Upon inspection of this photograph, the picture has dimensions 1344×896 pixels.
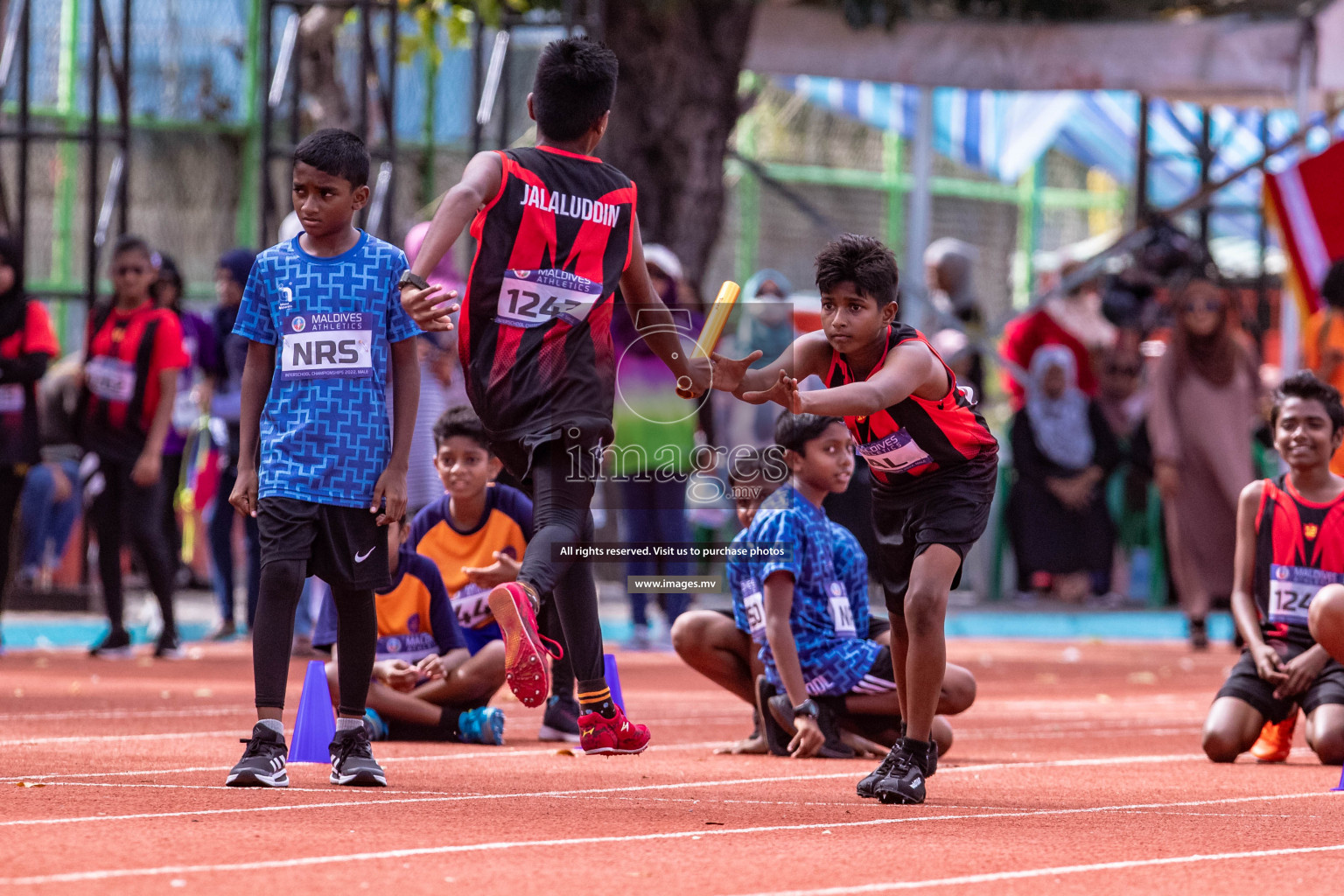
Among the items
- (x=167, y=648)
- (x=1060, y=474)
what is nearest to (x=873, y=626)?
(x=167, y=648)

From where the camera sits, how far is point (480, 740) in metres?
7.36

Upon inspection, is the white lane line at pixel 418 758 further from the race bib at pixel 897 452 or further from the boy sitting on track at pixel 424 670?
the race bib at pixel 897 452

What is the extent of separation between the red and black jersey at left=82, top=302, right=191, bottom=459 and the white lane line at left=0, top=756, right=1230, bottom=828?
5.18 m

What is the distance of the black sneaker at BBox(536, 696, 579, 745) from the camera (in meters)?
7.57

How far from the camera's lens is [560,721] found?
299 inches

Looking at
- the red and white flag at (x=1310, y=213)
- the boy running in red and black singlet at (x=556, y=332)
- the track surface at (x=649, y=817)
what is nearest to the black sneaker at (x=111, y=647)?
the track surface at (x=649, y=817)

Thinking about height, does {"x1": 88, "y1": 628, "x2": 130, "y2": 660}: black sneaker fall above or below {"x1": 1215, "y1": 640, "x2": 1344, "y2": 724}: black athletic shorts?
below

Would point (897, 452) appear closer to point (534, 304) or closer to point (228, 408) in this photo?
point (534, 304)

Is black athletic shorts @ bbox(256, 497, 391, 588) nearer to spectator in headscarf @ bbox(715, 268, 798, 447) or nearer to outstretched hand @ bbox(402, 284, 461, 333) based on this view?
outstretched hand @ bbox(402, 284, 461, 333)

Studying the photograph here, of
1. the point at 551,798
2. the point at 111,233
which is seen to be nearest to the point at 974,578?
the point at 111,233

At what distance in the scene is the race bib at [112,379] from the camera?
10531mm

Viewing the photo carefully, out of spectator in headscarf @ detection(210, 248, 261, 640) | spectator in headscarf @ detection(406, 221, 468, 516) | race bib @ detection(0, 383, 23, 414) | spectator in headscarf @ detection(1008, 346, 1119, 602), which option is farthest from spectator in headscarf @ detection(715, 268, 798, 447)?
race bib @ detection(0, 383, 23, 414)

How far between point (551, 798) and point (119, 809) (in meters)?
1.17

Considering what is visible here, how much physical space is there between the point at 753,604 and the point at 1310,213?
8548mm
